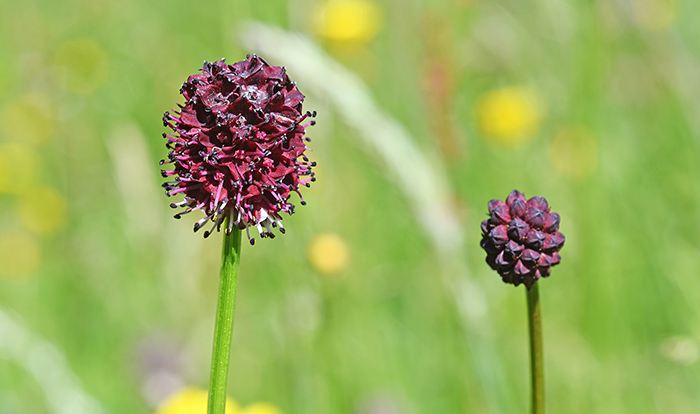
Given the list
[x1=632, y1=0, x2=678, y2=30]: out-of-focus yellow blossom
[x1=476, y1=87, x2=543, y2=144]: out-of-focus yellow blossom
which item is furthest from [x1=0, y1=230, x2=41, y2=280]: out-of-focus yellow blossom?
[x1=632, y1=0, x2=678, y2=30]: out-of-focus yellow blossom

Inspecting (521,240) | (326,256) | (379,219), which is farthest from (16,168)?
(521,240)

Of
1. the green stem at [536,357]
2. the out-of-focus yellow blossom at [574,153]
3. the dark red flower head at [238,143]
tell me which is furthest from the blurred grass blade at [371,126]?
the green stem at [536,357]

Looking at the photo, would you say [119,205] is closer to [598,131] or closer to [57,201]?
[57,201]

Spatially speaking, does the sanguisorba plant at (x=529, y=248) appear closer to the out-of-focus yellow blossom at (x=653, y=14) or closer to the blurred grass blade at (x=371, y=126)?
the blurred grass blade at (x=371, y=126)

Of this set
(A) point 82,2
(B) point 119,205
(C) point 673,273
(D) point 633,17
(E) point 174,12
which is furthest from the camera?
(E) point 174,12

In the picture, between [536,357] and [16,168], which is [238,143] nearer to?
[536,357]

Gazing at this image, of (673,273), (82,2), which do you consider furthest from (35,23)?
(673,273)

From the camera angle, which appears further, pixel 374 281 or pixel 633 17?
pixel 374 281
